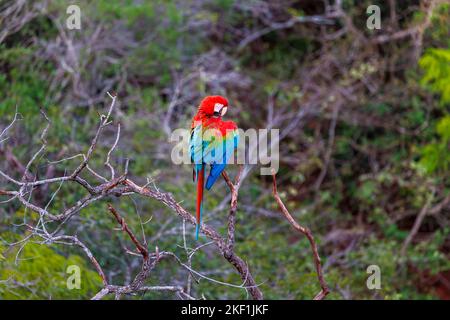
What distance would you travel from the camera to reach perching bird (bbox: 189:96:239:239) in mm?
3984

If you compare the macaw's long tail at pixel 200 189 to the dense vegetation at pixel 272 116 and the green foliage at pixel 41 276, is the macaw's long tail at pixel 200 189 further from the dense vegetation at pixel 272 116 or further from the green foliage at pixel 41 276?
the dense vegetation at pixel 272 116

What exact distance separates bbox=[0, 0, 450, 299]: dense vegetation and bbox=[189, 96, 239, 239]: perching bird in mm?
1895

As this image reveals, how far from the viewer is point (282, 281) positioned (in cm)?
605

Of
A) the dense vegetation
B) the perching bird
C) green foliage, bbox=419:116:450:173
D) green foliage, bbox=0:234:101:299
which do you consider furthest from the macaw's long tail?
green foliage, bbox=419:116:450:173

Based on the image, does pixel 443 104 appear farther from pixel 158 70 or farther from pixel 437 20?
pixel 158 70

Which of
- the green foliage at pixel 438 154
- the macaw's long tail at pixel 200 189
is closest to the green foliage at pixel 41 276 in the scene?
the macaw's long tail at pixel 200 189

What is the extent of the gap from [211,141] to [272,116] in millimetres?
5161

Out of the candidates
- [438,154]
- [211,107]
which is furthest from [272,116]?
[211,107]

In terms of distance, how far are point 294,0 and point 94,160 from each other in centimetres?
406

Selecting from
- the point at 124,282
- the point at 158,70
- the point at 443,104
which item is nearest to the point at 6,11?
the point at 158,70

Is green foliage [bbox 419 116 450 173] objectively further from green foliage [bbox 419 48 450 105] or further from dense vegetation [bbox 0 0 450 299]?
green foliage [bbox 419 48 450 105]

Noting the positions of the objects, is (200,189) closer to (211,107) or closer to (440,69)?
(211,107)

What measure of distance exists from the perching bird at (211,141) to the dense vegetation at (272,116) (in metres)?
1.89

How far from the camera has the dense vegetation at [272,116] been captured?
6355 millimetres
